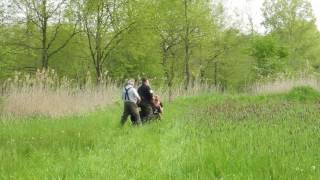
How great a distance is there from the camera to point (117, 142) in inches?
485

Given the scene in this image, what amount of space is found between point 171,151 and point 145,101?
32.0ft

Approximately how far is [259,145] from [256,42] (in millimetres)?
36543

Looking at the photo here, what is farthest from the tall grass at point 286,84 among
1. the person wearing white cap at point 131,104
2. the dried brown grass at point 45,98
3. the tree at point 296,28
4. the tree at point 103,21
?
the tree at point 296,28

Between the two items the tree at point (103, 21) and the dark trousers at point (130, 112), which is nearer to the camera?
the dark trousers at point (130, 112)

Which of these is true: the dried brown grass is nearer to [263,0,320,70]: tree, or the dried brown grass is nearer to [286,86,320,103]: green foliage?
[286,86,320,103]: green foliage

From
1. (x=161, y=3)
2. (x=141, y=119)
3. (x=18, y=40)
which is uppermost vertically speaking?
(x=161, y=3)

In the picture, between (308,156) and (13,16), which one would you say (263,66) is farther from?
(308,156)

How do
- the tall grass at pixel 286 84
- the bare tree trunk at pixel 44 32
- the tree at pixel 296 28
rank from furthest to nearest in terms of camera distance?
the tree at pixel 296 28, the bare tree trunk at pixel 44 32, the tall grass at pixel 286 84

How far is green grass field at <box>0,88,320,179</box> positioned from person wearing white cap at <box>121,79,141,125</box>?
1836mm

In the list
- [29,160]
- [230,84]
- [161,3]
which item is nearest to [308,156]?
[29,160]

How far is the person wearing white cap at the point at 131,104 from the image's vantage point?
58.1 ft

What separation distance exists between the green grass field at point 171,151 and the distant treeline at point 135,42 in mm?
15174

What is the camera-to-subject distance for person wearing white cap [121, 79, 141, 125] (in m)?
17.7

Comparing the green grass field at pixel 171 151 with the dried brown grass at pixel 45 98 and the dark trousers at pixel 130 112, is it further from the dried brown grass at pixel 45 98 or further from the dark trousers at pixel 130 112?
the dried brown grass at pixel 45 98
